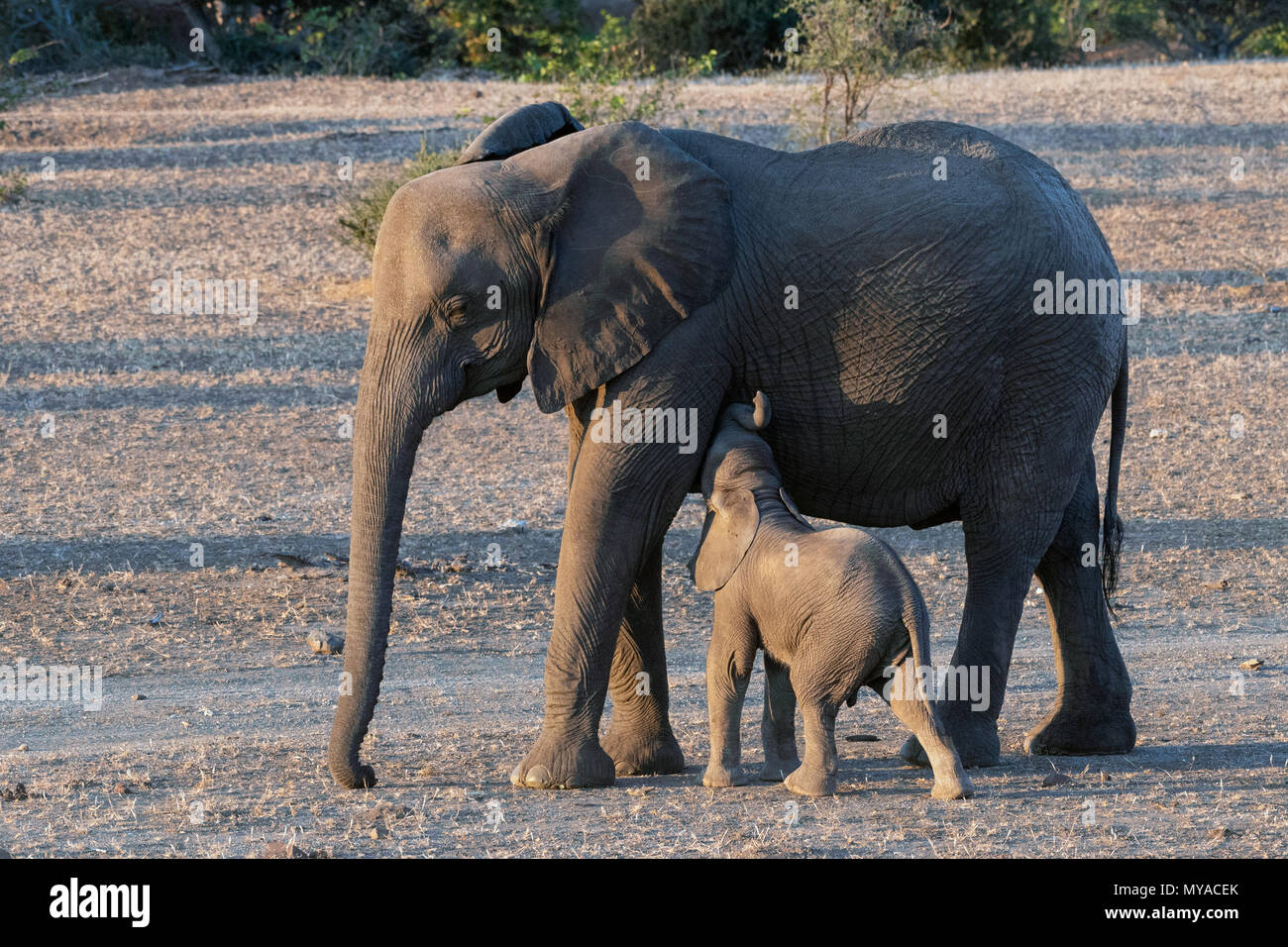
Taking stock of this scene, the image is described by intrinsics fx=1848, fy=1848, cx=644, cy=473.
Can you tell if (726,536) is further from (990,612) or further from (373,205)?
(373,205)

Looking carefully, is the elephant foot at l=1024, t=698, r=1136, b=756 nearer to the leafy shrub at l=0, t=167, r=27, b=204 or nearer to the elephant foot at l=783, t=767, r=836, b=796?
the elephant foot at l=783, t=767, r=836, b=796

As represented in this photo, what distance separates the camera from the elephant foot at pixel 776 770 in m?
7.54

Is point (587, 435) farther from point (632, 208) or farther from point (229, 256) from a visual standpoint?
point (229, 256)

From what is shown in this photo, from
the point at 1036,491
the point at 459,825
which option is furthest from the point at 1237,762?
the point at 459,825

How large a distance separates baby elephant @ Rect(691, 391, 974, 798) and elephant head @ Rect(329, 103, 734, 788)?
0.64m

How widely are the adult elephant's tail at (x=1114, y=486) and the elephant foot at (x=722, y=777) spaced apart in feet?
6.87

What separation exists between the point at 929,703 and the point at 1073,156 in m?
20.7

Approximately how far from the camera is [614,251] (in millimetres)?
7301

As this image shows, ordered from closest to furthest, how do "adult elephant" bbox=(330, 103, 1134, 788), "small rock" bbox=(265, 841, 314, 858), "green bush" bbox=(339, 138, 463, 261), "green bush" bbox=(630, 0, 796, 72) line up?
"small rock" bbox=(265, 841, 314, 858), "adult elephant" bbox=(330, 103, 1134, 788), "green bush" bbox=(339, 138, 463, 261), "green bush" bbox=(630, 0, 796, 72)

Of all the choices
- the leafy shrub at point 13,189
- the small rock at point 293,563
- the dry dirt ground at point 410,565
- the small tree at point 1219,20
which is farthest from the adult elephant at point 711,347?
the small tree at point 1219,20

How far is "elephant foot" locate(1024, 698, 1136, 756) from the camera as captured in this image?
26.9 feet

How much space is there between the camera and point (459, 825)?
689cm

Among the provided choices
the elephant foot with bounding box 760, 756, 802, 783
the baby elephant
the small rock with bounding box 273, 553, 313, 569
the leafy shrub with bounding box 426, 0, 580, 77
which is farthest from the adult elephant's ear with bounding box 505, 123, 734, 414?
the leafy shrub with bounding box 426, 0, 580, 77

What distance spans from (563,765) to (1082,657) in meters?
2.45
